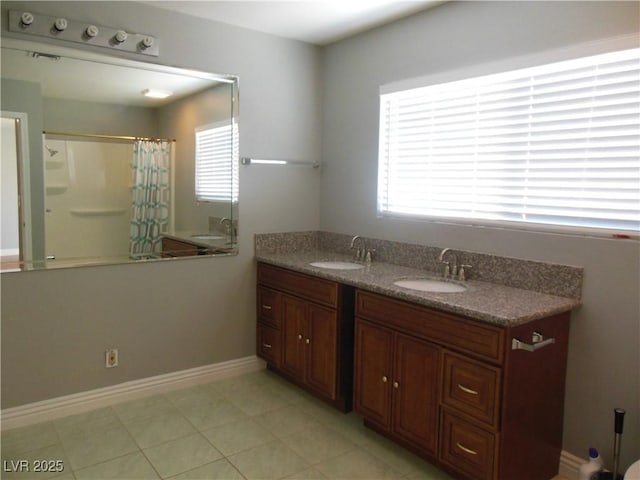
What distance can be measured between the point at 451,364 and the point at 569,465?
0.78m

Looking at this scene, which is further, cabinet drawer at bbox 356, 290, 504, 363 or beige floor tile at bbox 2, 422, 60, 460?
beige floor tile at bbox 2, 422, 60, 460

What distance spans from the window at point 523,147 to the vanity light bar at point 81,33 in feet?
4.90

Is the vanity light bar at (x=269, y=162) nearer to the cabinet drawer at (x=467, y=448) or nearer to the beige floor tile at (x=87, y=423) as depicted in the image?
the beige floor tile at (x=87, y=423)

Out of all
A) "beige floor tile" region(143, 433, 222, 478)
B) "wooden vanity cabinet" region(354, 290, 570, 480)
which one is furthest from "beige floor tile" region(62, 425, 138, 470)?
"wooden vanity cabinet" region(354, 290, 570, 480)

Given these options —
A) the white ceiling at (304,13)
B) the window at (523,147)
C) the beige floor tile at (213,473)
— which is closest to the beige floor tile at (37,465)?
the beige floor tile at (213,473)

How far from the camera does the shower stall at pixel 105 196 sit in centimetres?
270

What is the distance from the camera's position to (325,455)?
8.04 feet

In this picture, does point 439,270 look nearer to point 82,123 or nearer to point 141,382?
point 141,382

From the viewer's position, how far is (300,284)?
303cm

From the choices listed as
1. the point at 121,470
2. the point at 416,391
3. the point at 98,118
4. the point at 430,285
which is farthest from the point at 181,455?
the point at 98,118

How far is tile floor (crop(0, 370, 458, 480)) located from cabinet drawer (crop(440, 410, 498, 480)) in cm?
20

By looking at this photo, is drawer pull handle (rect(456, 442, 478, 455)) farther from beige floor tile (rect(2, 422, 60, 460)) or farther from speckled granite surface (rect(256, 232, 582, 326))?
beige floor tile (rect(2, 422, 60, 460))

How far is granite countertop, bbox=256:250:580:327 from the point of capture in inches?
77.6

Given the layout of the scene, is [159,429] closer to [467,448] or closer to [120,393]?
[120,393]
